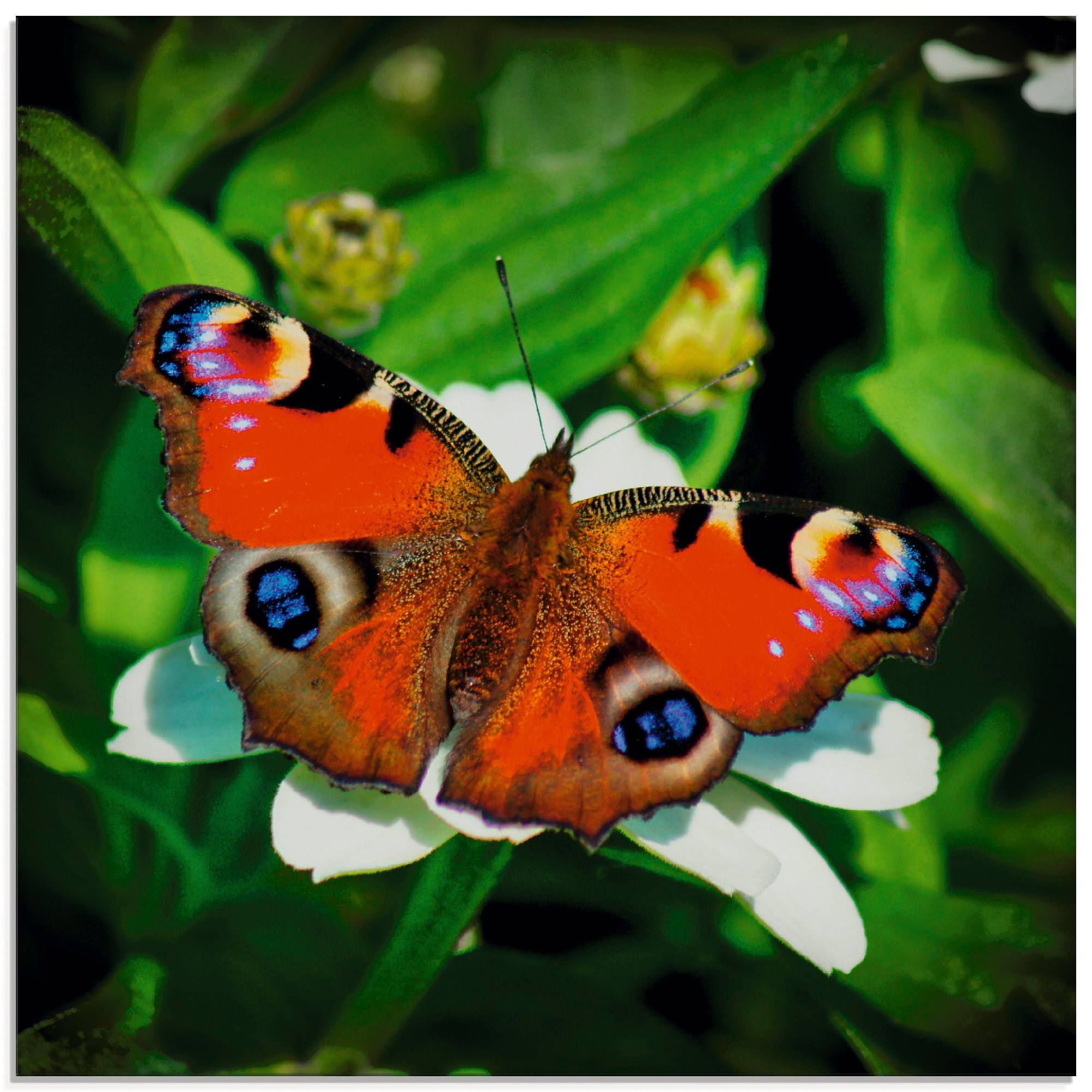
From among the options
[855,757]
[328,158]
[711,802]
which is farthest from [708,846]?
[328,158]

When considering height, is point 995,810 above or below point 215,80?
below

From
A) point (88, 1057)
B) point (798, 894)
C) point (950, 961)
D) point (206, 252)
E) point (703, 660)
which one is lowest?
point (88, 1057)

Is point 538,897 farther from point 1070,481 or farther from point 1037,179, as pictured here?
point 1037,179

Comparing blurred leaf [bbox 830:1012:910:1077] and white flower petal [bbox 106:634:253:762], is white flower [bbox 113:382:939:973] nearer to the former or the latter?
white flower petal [bbox 106:634:253:762]

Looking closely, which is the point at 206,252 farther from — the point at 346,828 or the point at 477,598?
the point at 346,828

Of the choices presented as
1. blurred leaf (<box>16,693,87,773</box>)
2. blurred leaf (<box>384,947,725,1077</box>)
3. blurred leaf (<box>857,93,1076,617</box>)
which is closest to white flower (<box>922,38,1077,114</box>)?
blurred leaf (<box>857,93,1076,617</box>)
